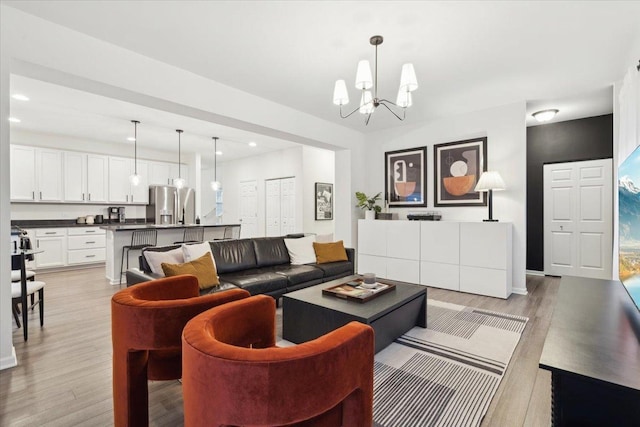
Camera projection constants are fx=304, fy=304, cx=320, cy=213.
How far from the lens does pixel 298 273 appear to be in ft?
12.5

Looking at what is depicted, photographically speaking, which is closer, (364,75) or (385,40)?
(364,75)

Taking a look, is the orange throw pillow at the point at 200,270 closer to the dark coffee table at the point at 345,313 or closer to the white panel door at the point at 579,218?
the dark coffee table at the point at 345,313

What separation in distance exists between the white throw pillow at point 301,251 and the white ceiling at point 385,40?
206 centimetres

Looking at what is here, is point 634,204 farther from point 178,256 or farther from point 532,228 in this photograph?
point 532,228

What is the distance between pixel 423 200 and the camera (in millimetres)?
5215

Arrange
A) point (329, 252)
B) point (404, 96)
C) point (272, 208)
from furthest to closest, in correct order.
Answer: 1. point (272, 208)
2. point (329, 252)
3. point (404, 96)

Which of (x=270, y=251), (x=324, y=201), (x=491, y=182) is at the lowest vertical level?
(x=270, y=251)

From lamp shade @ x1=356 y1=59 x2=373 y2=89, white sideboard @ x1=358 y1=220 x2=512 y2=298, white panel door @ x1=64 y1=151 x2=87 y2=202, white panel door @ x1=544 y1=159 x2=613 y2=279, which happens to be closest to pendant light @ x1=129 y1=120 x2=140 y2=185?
white panel door @ x1=64 y1=151 x2=87 y2=202

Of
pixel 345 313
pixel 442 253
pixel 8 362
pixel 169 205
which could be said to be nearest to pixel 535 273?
pixel 442 253

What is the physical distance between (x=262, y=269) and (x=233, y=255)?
1.39ft

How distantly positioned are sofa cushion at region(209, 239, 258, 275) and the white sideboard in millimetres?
2151

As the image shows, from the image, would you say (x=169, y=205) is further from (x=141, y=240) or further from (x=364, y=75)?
(x=364, y=75)

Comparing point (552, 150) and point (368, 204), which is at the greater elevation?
point (552, 150)

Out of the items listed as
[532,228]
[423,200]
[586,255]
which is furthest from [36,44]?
[586,255]
